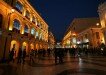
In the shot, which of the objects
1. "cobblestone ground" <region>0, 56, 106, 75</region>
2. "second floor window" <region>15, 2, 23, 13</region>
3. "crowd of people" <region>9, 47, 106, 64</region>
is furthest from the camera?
"second floor window" <region>15, 2, 23, 13</region>

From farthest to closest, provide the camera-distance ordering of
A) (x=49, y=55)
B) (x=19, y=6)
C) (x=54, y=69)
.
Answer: (x=49, y=55), (x=19, y=6), (x=54, y=69)

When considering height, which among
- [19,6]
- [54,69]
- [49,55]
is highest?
[19,6]

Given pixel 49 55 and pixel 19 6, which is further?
pixel 49 55

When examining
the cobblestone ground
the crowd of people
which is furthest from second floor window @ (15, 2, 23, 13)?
the cobblestone ground

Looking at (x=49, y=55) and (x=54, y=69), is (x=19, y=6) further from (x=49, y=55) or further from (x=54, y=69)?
(x=54, y=69)

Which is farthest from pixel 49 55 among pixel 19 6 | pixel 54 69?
pixel 54 69

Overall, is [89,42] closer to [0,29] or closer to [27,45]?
[27,45]

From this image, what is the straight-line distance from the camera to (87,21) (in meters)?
59.1

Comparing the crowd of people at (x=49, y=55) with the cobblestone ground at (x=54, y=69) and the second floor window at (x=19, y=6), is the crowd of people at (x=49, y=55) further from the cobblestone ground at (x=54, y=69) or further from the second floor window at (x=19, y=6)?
the second floor window at (x=19, y=6)

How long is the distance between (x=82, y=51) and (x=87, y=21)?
113 ft

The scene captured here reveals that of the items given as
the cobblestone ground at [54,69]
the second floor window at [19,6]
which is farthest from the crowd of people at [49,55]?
the second floor window at [19,6]

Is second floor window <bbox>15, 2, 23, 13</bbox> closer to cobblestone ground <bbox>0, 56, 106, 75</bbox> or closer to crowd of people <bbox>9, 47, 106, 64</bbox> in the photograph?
crowd of people <bbox>9, 47, 106, 64</bbox>

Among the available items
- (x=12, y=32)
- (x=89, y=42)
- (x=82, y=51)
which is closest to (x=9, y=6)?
(x=12, y=32)

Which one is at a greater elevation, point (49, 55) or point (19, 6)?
point (19, 6)
